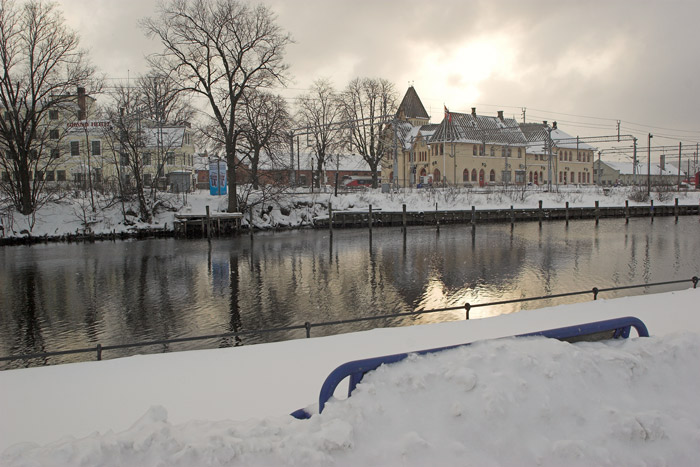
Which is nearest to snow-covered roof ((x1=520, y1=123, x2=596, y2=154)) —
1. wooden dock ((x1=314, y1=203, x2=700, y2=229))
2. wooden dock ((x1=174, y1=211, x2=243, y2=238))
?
wooden dock ((x1=314, y1=203, x2=700, y2=229))

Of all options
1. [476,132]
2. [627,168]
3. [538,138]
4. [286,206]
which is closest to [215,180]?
[286,206]

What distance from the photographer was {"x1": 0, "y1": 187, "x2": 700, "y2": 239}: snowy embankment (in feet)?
116

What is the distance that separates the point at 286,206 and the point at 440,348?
39.5 m

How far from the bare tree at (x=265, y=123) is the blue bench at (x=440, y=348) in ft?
119

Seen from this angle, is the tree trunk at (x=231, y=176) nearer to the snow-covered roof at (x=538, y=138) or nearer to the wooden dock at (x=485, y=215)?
the wooden dock at (x=485, y=215)

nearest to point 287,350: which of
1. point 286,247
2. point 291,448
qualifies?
point 291,448

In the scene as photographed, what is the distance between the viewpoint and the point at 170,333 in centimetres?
1238

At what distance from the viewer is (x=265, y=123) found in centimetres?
3981

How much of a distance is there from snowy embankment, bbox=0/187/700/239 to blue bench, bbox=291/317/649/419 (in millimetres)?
36676

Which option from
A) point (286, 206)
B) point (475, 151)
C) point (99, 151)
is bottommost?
point (286, 206)

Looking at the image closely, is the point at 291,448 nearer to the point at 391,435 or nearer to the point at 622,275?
the point at 391,435

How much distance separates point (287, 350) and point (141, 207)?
3478 centimetres

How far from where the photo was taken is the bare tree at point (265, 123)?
1517 inches

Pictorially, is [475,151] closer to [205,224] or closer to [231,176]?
[231,176]
